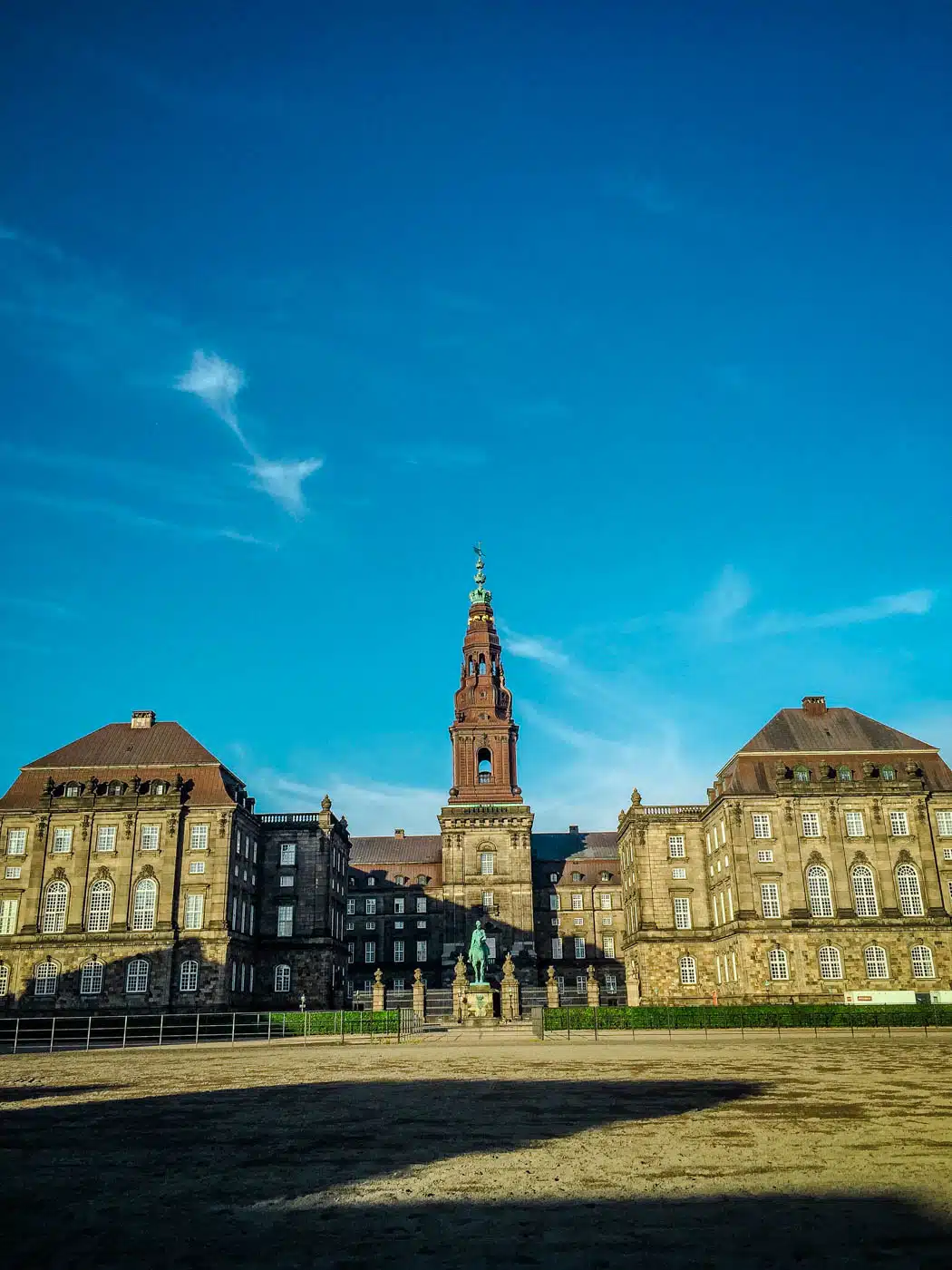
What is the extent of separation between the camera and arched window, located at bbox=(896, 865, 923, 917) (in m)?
65.8

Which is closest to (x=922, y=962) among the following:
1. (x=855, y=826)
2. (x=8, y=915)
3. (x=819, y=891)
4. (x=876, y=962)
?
(x=876, y=962)

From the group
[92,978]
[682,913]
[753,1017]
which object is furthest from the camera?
[682,913]

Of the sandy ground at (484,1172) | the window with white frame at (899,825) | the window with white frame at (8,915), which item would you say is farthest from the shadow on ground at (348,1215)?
the window with white frame at (899,825)

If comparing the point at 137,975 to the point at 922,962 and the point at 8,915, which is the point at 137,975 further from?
the point at 922,962

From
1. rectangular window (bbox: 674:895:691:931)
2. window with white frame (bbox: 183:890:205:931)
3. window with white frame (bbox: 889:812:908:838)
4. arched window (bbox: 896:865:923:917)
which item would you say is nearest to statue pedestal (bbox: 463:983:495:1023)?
window with white frame (bbox: 183:890:205:931)

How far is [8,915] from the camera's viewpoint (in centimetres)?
6606

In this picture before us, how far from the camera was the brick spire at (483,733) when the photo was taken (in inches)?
3654

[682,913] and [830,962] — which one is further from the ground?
[682,913]

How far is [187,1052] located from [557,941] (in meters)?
60.9

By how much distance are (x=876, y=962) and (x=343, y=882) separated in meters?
42.8

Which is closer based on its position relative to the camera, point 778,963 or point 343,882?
point 778,963

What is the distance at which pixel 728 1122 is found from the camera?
15961mm

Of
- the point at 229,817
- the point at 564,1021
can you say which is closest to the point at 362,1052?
the point at 564,1021

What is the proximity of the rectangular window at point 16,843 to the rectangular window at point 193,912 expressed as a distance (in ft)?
39.0
